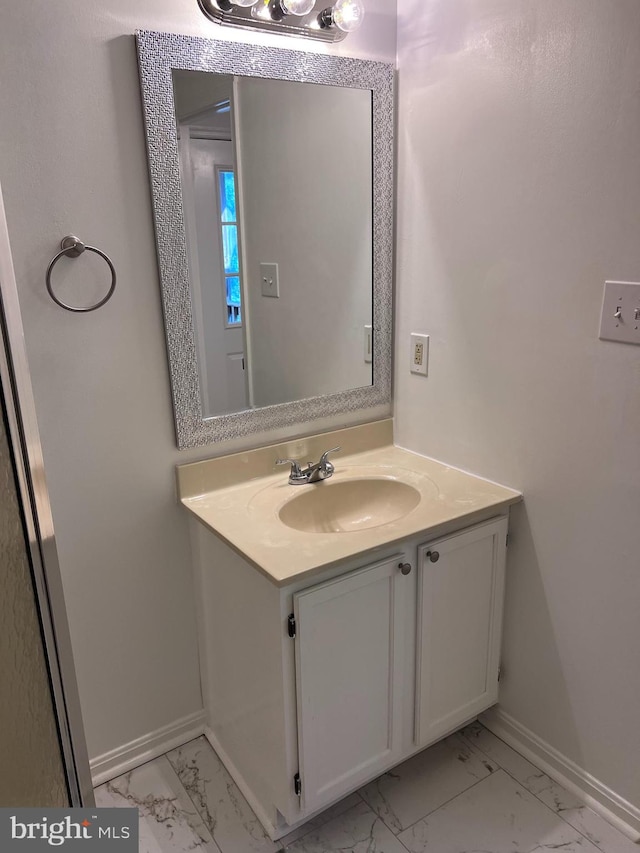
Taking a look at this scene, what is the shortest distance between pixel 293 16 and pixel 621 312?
1.04 metres

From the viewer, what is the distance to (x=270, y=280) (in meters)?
1.71

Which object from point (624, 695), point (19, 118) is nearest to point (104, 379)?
point (19, 118)

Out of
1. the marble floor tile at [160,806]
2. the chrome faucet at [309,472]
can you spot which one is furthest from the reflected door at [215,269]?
the marble floor tile at [160,806]

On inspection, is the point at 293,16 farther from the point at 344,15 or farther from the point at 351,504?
the point at 351,504

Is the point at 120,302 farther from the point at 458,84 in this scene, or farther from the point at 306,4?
the point at 458,84

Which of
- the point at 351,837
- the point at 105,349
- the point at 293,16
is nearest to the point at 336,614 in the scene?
the point at 351,837

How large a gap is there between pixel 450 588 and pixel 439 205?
1.00 m

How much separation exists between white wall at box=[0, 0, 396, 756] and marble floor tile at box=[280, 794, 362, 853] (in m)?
0.46

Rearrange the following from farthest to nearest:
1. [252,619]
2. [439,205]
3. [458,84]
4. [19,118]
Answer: [439,205] < [458,84] < [252,619] < [19,118]

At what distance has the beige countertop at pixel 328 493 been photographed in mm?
1362

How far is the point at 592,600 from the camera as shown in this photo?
Answer: 1511mm

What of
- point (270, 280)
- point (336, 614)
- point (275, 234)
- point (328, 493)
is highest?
point (275, 234)

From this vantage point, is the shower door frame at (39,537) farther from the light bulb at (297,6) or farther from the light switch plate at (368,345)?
the light switch plate at (368,345)

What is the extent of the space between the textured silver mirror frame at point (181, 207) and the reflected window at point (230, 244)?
121 millimetres
